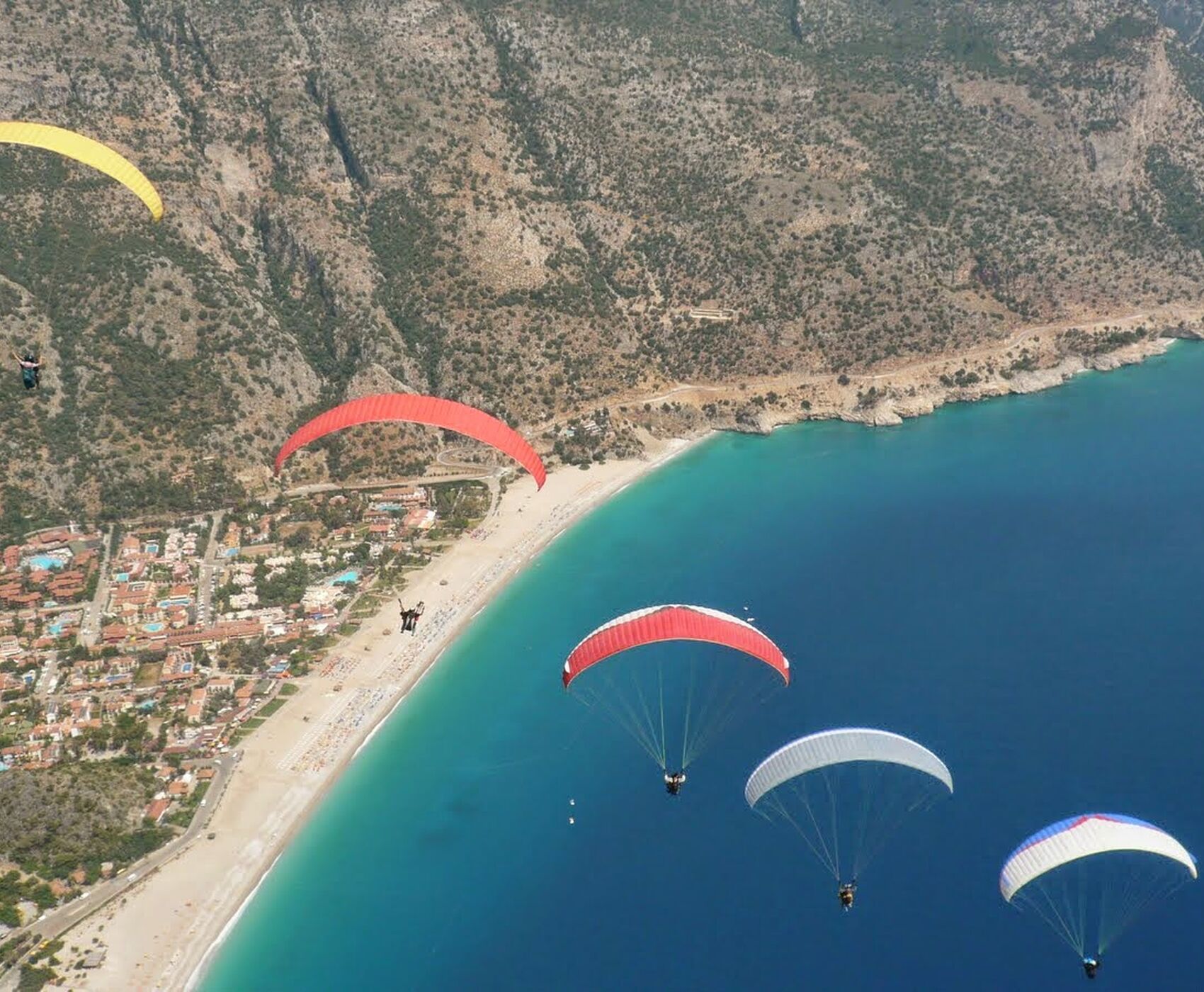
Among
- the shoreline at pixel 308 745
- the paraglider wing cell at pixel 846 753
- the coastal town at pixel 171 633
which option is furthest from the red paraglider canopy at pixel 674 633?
the coastal town at pixel 171 633

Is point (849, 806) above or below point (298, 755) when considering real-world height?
below

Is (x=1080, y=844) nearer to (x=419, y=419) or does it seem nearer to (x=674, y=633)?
(x=674, y=633)

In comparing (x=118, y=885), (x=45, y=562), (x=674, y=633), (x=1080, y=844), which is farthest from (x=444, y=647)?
(x=1080, y=844)

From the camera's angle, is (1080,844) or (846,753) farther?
(846,753)

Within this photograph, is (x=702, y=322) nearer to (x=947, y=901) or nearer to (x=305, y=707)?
(x=305, y=707)

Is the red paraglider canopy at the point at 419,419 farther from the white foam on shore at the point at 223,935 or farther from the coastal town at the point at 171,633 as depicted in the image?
the coastal town at the point at 171,633

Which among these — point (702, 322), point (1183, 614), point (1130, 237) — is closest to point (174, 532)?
point (702, 322)
